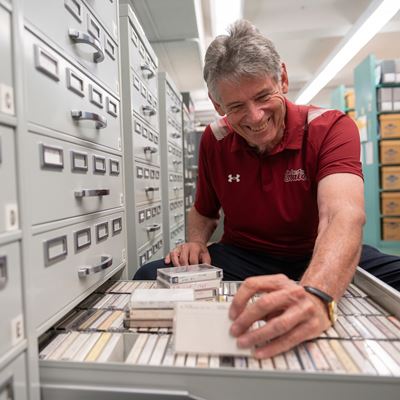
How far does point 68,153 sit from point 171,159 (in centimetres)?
139

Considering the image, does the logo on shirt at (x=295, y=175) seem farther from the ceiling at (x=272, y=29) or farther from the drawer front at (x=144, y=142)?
the ceiling at (x=272, y=29)

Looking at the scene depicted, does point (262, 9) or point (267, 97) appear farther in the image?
point (262, 9)

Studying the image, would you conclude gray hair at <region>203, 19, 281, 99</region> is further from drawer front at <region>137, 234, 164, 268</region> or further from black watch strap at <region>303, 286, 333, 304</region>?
drawer front at <region>137, 234, 164, 268</region>

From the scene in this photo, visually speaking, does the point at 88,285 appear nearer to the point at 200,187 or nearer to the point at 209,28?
the point at 200,187

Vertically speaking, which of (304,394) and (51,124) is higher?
(51,124)

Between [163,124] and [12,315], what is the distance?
1525 mm

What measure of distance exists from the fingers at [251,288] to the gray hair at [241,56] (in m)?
0.58

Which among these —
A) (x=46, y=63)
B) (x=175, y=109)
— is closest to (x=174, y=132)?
(x=175, y=109)

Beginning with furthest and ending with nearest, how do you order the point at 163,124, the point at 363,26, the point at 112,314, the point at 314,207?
the point at 363,26, the point at 163,124, the point at 314,207, the point at 112,314

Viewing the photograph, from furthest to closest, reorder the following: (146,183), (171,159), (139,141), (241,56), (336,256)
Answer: (171,159) → (146,183) → (139,141) → (241,56) → (336,256)

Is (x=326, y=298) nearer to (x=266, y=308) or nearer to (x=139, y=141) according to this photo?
(x=266, y=308)

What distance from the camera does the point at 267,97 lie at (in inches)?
38.4

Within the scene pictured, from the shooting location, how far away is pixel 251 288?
0.55 metres

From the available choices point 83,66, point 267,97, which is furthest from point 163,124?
A: point 83,66
